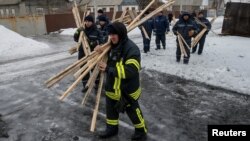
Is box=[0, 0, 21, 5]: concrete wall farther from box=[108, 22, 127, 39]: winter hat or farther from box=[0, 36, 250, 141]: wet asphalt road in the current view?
box=[108, 22, 127, 39]: winter hat

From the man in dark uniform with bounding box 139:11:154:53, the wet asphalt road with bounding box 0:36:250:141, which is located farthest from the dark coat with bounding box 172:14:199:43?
the man in dark uniform with bounding box 139:11:154:53

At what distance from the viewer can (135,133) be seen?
Result: 5.06 m

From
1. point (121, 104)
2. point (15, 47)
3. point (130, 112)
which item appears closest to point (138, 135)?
point (130, 112)

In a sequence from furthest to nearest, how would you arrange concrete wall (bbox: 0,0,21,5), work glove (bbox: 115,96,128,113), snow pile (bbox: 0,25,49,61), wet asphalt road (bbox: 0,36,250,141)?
concrete wall (bbox: 0,0,21,5), snow pile (bbox: 0,25,49,61), wet asphalt road (bbox: 0,36,250,141), work glove (bbox: 115,96,128,113)

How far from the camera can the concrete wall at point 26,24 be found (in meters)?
21.2

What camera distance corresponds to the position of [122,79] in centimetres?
472

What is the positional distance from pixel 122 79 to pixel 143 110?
198 cm

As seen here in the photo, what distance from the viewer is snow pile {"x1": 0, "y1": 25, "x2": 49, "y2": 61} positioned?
13.7 metres

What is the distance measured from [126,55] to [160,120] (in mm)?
2016

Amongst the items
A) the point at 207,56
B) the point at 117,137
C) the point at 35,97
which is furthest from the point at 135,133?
the point at 207,56

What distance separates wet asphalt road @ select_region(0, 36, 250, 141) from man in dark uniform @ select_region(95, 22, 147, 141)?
333 millimetres

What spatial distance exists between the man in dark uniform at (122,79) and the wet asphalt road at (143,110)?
13.1 inches

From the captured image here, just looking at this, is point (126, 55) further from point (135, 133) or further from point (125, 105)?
point (135, 133)

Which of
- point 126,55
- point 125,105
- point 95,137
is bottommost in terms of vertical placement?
point 95,137
